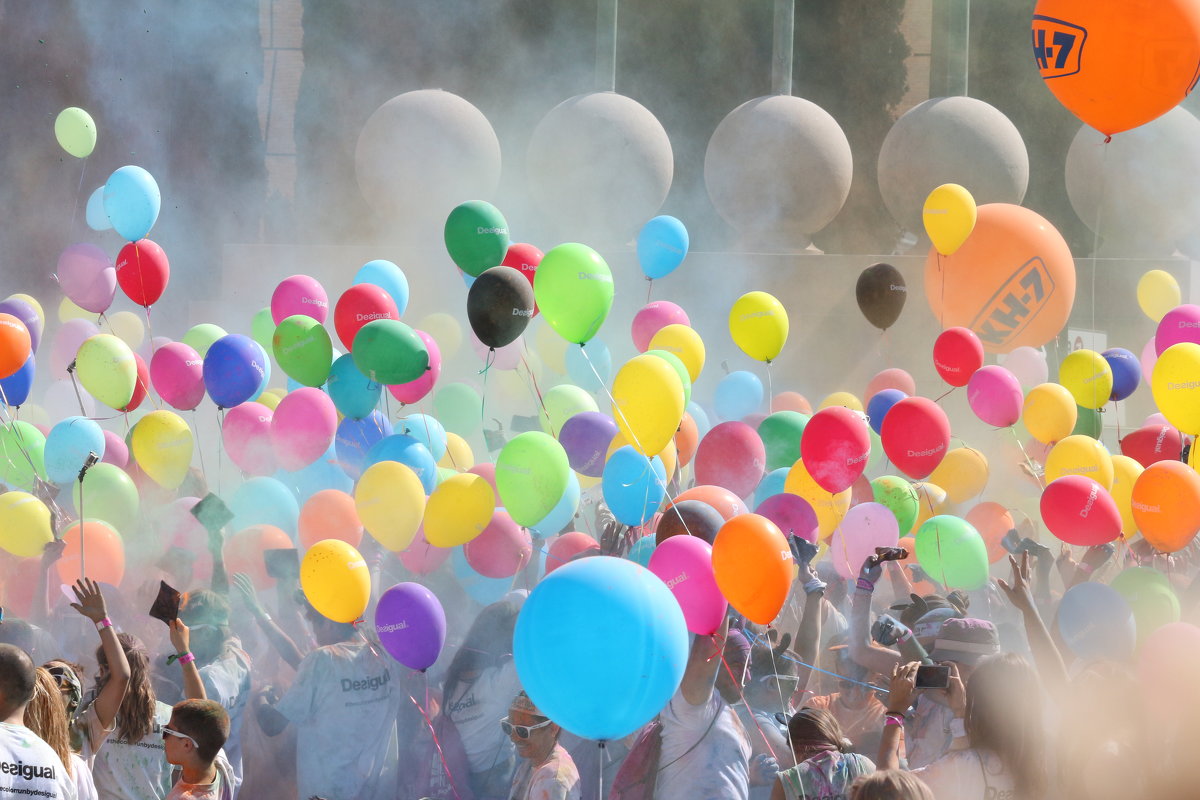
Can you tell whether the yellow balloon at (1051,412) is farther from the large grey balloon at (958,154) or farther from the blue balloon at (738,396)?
the large grey balloon at (958,154)

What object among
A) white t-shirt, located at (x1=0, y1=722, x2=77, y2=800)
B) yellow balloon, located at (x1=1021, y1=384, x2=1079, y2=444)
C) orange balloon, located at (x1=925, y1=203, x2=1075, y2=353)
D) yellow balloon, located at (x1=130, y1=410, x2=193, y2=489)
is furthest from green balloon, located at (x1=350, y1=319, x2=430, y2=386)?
orange balloon, located at (x1=925, y1=203, x2=1075, y2=353)

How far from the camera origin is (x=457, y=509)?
4.77 metres

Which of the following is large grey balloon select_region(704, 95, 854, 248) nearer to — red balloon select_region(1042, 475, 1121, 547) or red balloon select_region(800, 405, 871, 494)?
red balloon select_region(800, 405, 871, 494)

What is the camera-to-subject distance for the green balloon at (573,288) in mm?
4918

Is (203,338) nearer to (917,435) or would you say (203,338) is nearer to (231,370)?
(231,370)

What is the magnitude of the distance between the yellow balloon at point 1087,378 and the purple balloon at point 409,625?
4.10 metres

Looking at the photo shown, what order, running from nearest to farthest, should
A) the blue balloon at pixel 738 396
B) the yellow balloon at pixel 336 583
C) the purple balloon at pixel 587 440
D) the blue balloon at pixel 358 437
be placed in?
the yellow balloon at pixel 336 583, the purple balloon at pixel 587 440, the blue balloon at pixel 358 437, the blue balloon at pixel 738 396

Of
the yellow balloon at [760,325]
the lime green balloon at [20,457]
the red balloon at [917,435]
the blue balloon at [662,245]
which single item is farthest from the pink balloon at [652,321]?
the lime green balloon at [20,457]

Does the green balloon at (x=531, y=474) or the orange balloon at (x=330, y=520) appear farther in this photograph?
the orange balloon at (x=330, y=520)

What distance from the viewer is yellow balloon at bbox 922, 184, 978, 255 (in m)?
6.67

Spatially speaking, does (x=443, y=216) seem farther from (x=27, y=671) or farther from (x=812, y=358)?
(x=27, y=671)

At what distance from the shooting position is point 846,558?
5.29 metres

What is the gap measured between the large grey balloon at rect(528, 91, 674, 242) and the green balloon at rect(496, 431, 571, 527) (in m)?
4.70

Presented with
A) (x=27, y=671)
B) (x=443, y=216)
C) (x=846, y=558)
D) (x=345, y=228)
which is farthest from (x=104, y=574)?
(x=345, y=228)
